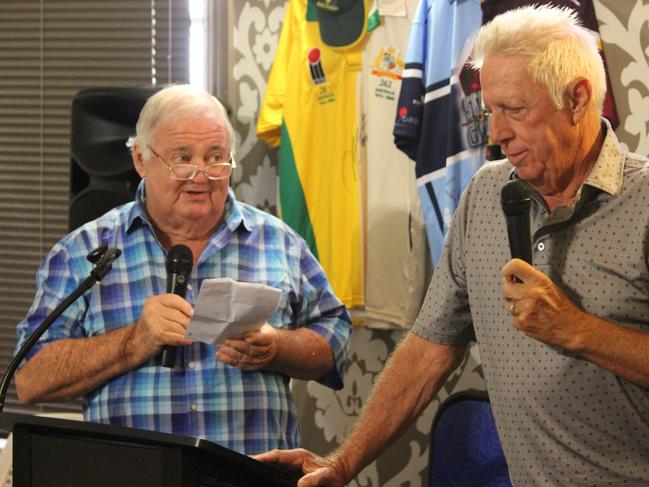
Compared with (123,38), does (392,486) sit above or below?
below

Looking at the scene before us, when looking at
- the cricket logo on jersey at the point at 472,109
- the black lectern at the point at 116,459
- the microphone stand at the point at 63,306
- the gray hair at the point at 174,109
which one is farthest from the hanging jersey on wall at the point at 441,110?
the black lectern at the point at 116,459

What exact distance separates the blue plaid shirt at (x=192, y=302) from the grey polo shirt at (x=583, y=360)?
713 mm

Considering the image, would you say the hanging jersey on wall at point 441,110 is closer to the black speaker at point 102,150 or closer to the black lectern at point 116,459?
the black speaker at point 102,150

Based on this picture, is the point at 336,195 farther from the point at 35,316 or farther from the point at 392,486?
the point at 35,316

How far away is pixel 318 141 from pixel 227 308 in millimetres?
1521

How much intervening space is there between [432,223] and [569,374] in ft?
5.04

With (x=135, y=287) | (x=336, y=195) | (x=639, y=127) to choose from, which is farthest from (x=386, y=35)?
(x=135, y=287)

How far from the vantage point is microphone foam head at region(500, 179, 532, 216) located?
1683mm

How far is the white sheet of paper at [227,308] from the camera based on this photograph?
7.02ft

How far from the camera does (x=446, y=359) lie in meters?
2.09

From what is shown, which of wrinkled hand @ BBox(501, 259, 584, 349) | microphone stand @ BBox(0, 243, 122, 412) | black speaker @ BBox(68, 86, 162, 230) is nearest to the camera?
wrinkled hand @ BBox(501, 259, 584, 349)

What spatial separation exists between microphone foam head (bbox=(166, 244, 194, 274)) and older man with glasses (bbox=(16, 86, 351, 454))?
7 cm

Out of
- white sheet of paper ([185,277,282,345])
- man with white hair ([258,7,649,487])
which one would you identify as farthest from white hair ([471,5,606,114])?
white sheet of paper ([185,277,282,345])

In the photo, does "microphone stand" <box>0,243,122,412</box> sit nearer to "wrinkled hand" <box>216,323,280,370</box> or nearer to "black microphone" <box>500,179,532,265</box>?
"wrinkled hand" <box>216,323,280,370</box>
